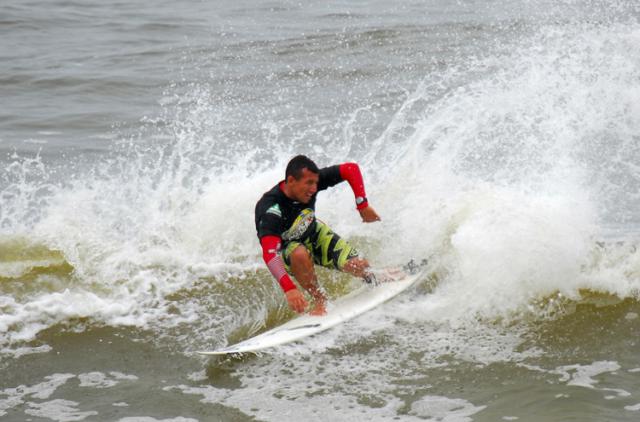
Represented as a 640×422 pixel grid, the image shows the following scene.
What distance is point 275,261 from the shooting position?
677 cm

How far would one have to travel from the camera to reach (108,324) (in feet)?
26.0

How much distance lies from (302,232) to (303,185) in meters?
0.62

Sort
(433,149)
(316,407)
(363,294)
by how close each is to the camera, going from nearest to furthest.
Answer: (316,407) → (363,294) → (433,149)

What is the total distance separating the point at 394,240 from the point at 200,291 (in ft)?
6.97

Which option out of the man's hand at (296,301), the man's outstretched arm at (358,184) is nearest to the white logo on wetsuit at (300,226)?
the man's outstretched arm at (358,184)

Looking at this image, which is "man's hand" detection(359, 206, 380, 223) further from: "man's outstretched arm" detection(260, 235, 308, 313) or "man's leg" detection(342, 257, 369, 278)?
"man's outstretched arm" detection(260, 235, 308, 313)

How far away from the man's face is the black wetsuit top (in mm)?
122

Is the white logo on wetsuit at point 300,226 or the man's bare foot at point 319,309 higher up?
the white logo on wetsuit at point 300,226

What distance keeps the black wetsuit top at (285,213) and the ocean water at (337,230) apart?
0.93 m

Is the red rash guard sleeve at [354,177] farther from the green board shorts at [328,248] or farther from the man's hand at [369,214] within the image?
the green board shorts at [328,248]

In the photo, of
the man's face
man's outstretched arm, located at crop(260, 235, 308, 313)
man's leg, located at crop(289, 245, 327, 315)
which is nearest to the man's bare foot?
man's leg, located at crop(289, 245, 327, 315)

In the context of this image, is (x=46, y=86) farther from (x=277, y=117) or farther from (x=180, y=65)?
(x=277, y=117)

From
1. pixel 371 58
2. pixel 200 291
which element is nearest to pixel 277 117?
pixel 371 58

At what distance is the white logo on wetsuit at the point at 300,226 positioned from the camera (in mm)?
7336
